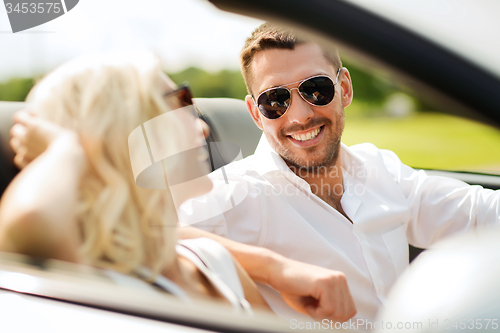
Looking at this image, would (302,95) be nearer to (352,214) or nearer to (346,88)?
(346,88)

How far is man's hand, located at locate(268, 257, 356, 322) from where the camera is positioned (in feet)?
4.52

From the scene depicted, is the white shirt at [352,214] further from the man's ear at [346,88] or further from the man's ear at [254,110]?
the man's ear at [346,88]

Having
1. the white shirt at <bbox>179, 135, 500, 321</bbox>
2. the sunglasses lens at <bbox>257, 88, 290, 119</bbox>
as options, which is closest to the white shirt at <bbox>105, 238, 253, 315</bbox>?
the white shirt at <bbox>179, 135, 500, 321</bbox>

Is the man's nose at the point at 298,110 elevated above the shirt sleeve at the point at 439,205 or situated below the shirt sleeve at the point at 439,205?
above

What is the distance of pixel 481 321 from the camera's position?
69 cm

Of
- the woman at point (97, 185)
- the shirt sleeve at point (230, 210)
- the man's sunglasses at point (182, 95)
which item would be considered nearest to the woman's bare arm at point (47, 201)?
the woman at point (97, 185)

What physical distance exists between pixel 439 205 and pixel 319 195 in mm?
649

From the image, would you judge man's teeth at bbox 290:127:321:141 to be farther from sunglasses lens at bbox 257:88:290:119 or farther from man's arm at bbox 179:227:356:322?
man's arm at bbox 179:227:356:322

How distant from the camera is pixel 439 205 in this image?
2.19 metres

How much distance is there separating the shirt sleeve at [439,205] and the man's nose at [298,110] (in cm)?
73

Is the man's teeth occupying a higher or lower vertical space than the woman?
lower

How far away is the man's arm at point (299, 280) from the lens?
54.5 inches

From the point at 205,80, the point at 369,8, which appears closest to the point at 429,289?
the point at 369,8

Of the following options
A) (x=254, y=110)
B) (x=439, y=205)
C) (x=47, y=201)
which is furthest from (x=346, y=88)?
(x=47, y=201)
